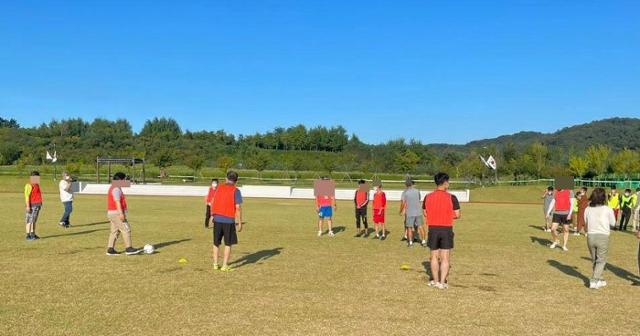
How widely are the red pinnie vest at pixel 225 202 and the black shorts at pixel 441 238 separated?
13.2 feet

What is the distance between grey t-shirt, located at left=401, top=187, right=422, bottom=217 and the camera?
1644 centimetres

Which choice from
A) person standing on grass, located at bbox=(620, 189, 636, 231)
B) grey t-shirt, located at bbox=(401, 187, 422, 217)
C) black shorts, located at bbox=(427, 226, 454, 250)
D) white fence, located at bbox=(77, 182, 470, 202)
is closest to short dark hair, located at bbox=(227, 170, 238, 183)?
black shorts, located at bbox=(427, 226, 454, 250)

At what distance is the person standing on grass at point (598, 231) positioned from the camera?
1029 centimetres

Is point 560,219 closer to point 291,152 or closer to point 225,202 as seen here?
point 225,202

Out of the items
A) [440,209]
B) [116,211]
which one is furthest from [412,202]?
[116,211]

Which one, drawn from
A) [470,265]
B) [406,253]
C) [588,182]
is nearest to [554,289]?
[470,265]

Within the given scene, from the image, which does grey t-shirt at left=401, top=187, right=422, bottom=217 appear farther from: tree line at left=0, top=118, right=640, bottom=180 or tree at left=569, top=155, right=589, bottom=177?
tree at left=569, top=155, right=589, bottom=177

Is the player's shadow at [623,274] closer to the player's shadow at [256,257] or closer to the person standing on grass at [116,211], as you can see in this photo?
the player's shadow at [256,257]

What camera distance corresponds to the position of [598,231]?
1041cm

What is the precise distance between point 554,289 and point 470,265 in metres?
2.76

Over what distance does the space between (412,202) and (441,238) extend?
693 centimetres

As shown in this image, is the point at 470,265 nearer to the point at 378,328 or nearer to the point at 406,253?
the point at 406,253

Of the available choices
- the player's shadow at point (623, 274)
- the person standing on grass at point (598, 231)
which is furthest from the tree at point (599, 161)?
the person standing on grass at point (598, 231)

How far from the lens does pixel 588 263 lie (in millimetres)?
13516
